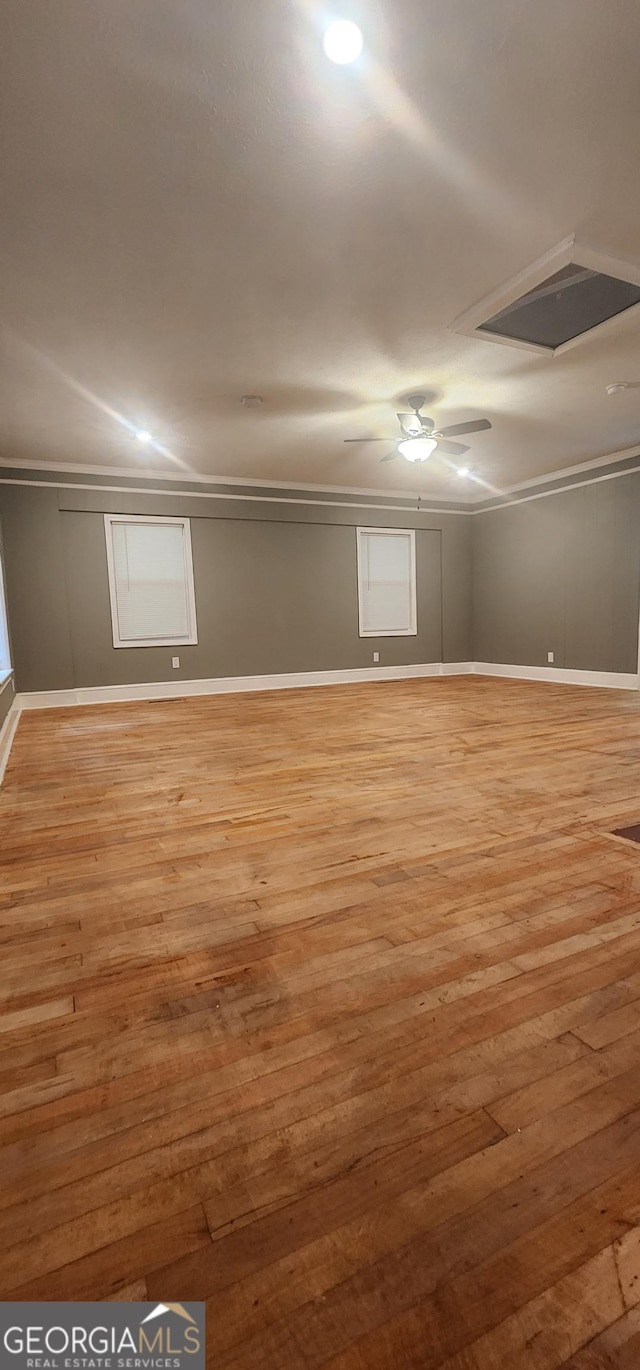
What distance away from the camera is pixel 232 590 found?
712cm

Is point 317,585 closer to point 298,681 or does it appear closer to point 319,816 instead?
point 298,681

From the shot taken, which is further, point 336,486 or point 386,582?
point 386,582

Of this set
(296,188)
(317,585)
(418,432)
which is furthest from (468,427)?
(317,585)

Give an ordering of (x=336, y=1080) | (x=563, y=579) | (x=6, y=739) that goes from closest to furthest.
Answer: (x=336, y=1080) → (x=6, y=739) → (x=563, y=579)

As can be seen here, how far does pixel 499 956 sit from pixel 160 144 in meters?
3.05

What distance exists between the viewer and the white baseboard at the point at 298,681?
638 cm

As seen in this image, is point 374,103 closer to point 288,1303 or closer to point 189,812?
point 189,812

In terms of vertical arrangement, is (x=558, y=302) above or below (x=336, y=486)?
above

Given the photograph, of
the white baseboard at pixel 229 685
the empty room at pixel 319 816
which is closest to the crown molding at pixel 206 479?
the empty room at pixel 319 816

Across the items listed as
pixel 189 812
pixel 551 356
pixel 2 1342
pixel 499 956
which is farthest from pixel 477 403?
pixel 2 1342

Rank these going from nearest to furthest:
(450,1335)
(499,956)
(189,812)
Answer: (450,1335)
(499,956)
(189,812)

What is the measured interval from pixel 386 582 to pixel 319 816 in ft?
19.7

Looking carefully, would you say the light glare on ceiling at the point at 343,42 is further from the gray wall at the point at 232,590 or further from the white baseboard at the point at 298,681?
the white baseboard at the point at 298,681

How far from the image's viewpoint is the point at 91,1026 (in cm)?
126
